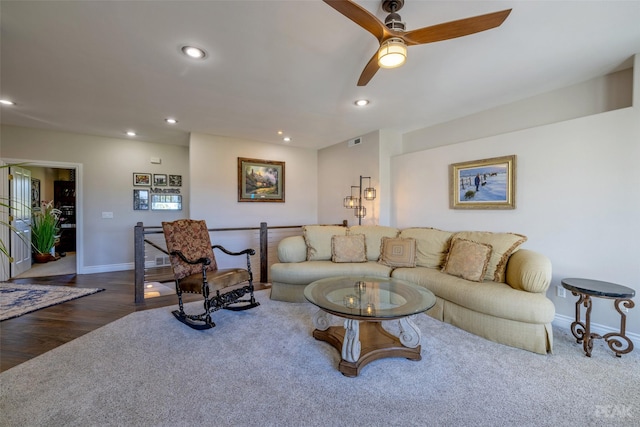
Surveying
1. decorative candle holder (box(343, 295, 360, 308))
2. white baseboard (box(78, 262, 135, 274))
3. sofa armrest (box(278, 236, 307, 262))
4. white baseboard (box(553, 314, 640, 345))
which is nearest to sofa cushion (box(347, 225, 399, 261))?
sofa armrest (box(278, 236, 307, 262))

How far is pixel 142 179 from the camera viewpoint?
213 inches

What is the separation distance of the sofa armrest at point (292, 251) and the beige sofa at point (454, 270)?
0.01 meters

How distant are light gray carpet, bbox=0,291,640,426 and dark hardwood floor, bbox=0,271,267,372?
237 mm

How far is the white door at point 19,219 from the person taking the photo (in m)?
4.55

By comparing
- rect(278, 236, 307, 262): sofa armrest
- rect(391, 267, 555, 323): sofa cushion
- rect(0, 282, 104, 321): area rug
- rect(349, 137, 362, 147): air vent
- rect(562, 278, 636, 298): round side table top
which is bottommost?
rect(0, 282, 104, 321): area rug

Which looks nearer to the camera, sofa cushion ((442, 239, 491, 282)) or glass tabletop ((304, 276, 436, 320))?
glass tabletop ((304, 276, 436, 320))

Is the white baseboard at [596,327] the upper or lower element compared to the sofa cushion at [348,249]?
lower

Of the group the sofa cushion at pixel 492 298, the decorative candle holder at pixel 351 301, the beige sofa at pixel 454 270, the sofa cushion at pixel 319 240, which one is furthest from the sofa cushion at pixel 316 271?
the decorative candle holder at pixel 351 301

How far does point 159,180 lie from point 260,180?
2.15 meters

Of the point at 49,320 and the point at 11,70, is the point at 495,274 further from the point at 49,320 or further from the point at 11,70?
the point at 11,70

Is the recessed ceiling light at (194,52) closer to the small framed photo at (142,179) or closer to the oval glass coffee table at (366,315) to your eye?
the oval glass coffee table at (366,315)

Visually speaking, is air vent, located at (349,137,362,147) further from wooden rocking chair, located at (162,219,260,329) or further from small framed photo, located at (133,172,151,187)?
small framed photo, located at (133,172,151,187)

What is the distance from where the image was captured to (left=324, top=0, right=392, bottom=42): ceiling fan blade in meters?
1.38

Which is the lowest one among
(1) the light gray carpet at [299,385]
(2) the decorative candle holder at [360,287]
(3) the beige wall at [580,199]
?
(1) the light gray carpet at [299,385]
